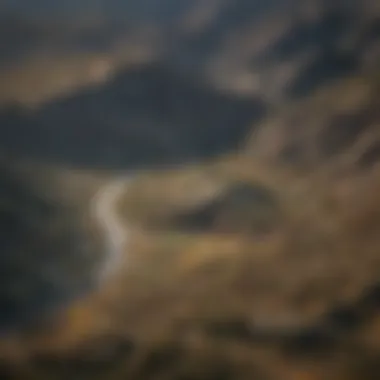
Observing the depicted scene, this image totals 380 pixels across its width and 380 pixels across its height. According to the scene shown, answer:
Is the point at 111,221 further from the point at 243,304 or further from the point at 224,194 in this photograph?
the point at 243,304

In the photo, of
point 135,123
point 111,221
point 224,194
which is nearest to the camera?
point 111,221

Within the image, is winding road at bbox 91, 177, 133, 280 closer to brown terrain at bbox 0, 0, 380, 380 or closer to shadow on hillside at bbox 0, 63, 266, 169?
brown terrain at bbox 0, 0, 380, 380

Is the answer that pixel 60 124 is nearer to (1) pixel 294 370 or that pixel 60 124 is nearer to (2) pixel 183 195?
(2) pixel 183 195

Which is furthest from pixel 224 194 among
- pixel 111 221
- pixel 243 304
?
pixel 243 304

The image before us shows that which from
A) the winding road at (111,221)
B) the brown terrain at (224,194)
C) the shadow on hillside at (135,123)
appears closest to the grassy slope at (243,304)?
the brown terrain at (224,194)

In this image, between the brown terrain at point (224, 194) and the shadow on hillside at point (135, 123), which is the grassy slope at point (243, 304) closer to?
the brown terrain at point (224, 194)

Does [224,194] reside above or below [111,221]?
above


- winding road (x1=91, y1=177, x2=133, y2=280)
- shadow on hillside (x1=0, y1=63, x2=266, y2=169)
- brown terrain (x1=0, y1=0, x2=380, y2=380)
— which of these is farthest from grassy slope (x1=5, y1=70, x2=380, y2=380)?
shadow on hillside (x1=0, y1=63, x2=266, y2=169)

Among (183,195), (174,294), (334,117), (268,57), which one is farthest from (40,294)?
(268,57)
